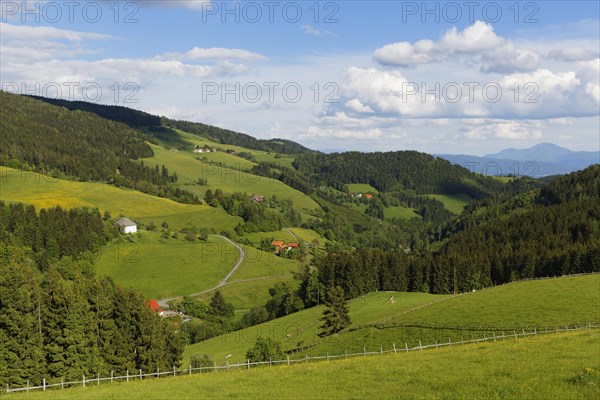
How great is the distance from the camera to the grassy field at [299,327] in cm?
9516

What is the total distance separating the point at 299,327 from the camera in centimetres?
10694

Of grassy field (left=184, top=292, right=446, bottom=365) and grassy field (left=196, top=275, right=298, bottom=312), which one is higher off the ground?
grassy field (left=184, top=292, right=446, bottom=365)

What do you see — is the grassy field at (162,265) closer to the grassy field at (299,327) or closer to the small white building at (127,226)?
the small white building at (127,226)

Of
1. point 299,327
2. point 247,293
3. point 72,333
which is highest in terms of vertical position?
point 72,333

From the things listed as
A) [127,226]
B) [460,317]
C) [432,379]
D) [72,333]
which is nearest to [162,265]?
[127,226]

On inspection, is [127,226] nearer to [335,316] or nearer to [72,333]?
[335,316]

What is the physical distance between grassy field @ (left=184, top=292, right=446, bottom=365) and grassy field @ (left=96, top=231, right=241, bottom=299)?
52351mm

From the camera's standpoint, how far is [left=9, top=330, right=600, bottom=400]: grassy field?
2477 centimetres

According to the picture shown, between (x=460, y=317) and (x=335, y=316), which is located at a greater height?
(x=460, y=317)

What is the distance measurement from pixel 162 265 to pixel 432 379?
156 m

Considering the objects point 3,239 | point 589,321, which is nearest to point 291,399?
point 589,321

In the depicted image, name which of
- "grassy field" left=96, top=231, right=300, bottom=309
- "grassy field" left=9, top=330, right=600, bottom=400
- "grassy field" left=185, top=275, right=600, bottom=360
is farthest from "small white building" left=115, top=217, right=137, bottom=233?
"grassy field" left=9, top=330, right=600, bottom=400

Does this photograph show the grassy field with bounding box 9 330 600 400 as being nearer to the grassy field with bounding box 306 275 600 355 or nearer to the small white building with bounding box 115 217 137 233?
the grassy field with bounding box 306 275 600 355

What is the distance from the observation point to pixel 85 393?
117 feet
